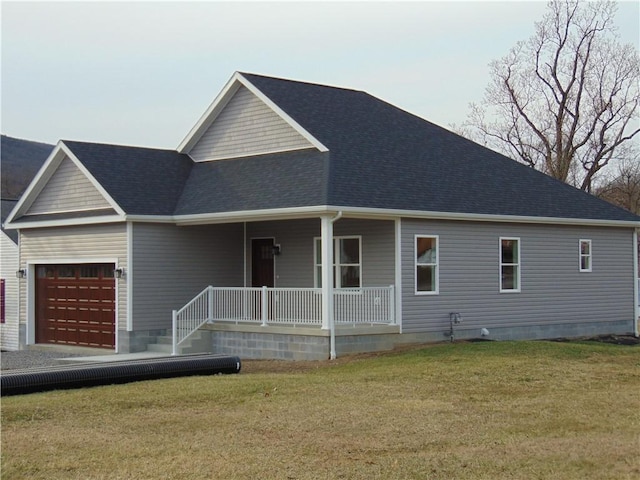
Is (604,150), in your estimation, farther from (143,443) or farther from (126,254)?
(143,443)

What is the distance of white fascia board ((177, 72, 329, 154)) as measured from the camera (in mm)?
21969

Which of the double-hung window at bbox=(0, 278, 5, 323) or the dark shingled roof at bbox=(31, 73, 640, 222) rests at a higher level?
the dark shingled roof at bbox=(31, 73, 640, 222)

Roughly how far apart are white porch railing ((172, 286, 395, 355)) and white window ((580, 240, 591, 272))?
24.2 ft

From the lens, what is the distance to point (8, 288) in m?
29.2

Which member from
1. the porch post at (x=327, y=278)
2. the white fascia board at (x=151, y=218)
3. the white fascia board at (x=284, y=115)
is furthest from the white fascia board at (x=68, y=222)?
the porch post at (x=327, y=278)

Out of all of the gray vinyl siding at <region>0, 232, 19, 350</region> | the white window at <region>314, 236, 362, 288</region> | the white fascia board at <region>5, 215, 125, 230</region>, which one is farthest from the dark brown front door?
the gray vinyl siding at <region>0, 232, 19, 350</region>

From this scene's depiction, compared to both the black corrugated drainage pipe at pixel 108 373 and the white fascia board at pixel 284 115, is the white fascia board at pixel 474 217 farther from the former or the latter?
the black corrugated drainage pipe at pixel 108 373

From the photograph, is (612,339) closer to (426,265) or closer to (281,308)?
(426,265)

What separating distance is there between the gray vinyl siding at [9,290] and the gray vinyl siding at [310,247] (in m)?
8.61

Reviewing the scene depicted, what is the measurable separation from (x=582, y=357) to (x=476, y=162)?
8820mm

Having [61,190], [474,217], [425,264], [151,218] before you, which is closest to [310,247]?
[425,264]

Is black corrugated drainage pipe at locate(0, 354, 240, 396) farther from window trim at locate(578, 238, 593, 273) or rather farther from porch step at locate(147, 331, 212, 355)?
window trim at locate(578, 238, 593, 273)

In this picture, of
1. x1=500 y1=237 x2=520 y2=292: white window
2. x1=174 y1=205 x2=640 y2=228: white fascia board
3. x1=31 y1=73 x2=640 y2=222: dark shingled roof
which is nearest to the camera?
x1=174 y1=205 x2=640 y2=228: white fascia board

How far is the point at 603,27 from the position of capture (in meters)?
46.9
